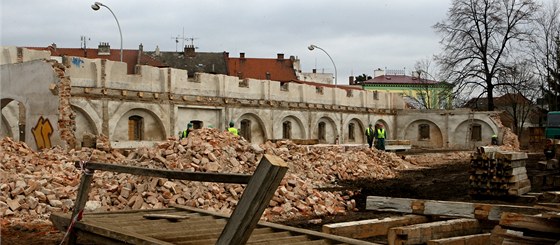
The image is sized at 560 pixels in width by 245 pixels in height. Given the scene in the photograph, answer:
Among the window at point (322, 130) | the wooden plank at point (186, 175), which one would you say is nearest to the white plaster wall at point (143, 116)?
the window at point (322, 130)

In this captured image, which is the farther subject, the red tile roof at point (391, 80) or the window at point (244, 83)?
the red tile roof at point (391, 80)

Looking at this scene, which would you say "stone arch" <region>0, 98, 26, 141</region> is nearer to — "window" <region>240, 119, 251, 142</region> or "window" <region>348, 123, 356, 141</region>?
"window" <region>240, 119, 251, 142</region>

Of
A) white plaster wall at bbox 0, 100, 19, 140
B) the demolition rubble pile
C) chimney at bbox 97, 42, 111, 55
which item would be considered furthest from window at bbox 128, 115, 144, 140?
chimney at bbox 97, 42, 111, 55

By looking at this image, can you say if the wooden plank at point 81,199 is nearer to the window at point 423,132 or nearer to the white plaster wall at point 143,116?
the white plaster wall at point 143,116

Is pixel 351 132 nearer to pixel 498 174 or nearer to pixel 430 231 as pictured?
pixel 498 174

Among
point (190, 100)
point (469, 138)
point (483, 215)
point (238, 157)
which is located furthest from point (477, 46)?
point (483, 215)

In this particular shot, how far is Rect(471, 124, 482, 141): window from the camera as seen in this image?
1630 inches

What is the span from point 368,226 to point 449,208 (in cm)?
101

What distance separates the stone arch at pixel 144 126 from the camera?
89.4 feet

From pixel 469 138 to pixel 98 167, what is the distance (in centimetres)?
3904

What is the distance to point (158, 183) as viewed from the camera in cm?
1246

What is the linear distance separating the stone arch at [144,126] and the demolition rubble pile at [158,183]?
9.16 m

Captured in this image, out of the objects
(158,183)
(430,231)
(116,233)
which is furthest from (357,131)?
(116,233)

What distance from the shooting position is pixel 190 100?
98.9 feet
